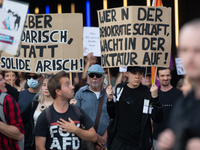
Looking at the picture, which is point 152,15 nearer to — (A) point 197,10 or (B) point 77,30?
(B) point 77,30

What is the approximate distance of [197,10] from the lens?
31.1 ft

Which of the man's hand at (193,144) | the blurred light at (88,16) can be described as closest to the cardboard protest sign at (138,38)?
the man's hand at (193,144)

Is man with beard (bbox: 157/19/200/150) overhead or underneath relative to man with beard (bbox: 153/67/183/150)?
overhead

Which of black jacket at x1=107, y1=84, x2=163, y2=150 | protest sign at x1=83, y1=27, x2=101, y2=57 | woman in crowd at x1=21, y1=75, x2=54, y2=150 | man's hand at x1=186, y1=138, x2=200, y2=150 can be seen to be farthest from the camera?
protest sign at x1=83, y1=27, x2=101, y2=57

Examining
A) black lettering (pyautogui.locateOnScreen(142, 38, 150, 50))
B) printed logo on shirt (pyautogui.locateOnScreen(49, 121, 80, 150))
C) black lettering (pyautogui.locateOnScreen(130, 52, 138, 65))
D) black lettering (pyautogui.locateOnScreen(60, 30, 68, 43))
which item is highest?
black lettering (pyautogui.locateOnScreen(60, 30, 68, 43))

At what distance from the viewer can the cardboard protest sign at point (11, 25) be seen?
4.65 m

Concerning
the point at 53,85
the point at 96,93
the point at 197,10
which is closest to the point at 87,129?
the point at 53,85

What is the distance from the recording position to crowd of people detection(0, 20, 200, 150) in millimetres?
1465

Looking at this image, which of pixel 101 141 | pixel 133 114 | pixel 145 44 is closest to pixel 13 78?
pixel 101 141

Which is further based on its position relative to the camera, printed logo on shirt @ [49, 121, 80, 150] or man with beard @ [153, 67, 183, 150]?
man with beard @ [153, 67, 183, 150]

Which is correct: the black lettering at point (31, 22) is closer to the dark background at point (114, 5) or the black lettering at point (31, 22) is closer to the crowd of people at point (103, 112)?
the crowd of people at point (103, 112)

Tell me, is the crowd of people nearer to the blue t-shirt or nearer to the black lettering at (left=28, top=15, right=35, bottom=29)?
the blue t-shirt

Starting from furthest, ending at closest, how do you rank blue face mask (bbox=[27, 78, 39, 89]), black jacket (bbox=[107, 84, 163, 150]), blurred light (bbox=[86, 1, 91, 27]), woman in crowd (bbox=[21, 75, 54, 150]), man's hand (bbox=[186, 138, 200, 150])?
blurred light (bbox=[86, 1, 91, 27]) < blue face mask (bbox=[27, 78, 39, 89]) < woman in crowd (bbox=[21, 75, 54, 150]) < black jacket (bbox=[107, 84, 163, 150]) < man's hand (bbox=[186, 138, 200, 150])

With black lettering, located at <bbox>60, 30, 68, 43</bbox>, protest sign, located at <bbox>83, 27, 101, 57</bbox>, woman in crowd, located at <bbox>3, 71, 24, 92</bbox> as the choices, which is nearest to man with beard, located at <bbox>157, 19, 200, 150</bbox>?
black lettering, located at <bbox>60, 30, 68, 43</bbox>
